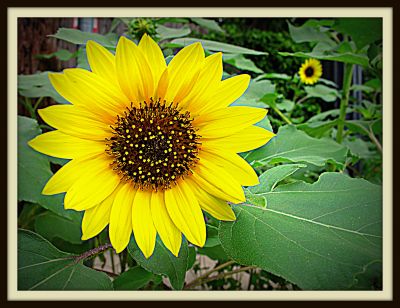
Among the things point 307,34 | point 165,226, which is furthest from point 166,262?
point 307,34

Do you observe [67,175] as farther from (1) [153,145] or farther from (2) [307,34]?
(2) [307,34]

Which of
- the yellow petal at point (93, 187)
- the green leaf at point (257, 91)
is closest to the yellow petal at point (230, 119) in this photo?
the yellow petal at point (93, 187)

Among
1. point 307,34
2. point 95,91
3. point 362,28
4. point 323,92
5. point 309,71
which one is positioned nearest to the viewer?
point 95,91

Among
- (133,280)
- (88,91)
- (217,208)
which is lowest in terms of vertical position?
(133,280)

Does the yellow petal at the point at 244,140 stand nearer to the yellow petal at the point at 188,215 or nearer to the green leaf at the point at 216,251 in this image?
the yellow petal at the point at 188,215

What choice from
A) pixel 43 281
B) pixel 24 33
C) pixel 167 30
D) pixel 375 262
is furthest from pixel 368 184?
pixel 24 33

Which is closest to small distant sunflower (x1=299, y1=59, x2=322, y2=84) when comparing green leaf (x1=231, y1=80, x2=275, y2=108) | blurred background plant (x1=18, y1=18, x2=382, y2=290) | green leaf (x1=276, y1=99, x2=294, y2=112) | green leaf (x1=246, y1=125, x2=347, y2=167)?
green leaf (x1=276, y1=99, x2=294, y2=112)

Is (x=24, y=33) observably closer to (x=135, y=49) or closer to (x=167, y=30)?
(x=167, y=30)
